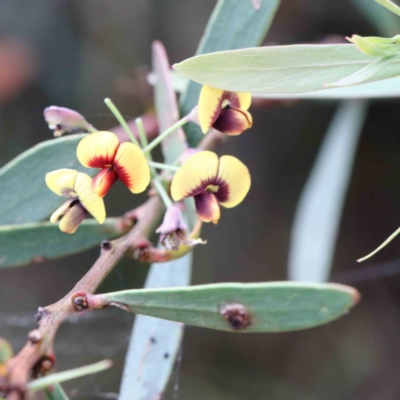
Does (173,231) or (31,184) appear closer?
(173,231)

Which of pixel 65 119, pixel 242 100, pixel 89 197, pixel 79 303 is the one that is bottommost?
pixel 79 303

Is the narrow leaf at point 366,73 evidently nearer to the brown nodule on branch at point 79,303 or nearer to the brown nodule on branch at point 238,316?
the brown nodule on branch at point 238,316

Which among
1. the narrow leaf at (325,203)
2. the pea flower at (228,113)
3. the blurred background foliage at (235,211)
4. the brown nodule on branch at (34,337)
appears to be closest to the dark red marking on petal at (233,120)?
the pea flower at (228,113)

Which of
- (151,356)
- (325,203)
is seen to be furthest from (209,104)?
(325,203)

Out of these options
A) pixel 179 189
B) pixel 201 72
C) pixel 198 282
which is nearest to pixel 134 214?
pixel 179 189

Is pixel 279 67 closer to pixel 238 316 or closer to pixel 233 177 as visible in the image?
pixel 233 177

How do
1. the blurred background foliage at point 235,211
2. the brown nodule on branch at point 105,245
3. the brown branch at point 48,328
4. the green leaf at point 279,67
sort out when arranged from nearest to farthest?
the brown branch at point 48,328
the green leaf at point 279,67
the brown nodule on branch at point 105,245
the blurred background foliage at point 235,211
